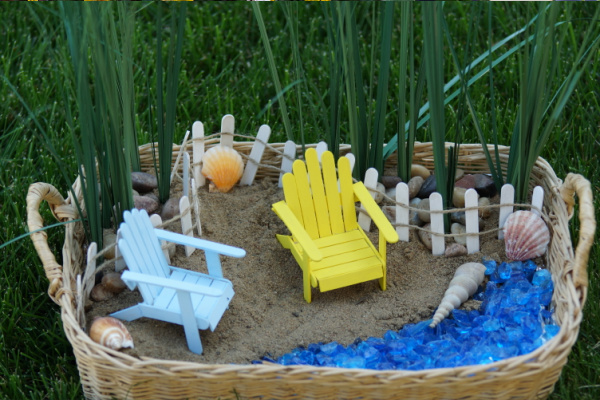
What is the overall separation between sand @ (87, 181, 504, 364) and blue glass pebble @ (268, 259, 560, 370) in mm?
65

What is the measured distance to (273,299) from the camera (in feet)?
7.89

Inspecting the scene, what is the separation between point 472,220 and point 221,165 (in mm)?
807

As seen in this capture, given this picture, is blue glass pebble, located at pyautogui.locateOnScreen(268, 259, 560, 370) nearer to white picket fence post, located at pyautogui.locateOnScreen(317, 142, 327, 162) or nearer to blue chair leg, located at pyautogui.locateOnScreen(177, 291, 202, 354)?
blue chair leg, located at pyautogui.locateOnScreen(177, 291, 202, 354)

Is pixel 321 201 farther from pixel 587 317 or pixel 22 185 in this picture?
pixel 22 185

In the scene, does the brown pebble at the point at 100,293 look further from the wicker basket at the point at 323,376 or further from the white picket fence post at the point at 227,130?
the white picket fence post at the point at 227,130

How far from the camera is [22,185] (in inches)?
115

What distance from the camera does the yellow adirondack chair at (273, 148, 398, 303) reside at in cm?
234

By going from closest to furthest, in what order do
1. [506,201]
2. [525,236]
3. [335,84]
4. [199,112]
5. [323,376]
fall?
[323,376] → [525,236] → [506,201] → [335,84] → [199,112]

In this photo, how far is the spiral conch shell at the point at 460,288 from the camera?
223 cm

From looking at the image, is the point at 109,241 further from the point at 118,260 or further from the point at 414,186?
the point at 414,186

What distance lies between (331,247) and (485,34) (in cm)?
166

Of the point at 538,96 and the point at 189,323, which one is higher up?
the point at 538,96

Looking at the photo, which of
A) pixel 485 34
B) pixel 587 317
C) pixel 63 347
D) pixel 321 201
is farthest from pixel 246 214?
pixel 485 34

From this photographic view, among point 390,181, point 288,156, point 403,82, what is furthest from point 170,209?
point 403,82
